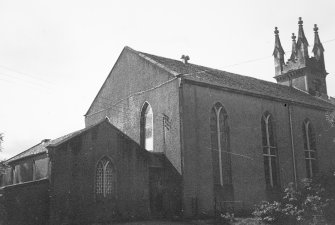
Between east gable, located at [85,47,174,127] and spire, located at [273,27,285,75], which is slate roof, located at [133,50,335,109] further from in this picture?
spire, located at [273,27,285,75]

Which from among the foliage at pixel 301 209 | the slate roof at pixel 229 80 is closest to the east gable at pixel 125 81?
the slate roof at pixel 229 80

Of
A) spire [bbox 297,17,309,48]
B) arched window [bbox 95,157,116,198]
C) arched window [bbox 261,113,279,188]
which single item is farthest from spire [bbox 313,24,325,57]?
arched window [bbox 95,157,116,198]

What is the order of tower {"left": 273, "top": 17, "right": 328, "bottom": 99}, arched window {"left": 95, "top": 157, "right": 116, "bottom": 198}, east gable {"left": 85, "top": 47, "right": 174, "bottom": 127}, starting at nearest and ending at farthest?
arched window {"left": 95, "top": 157, "right": 116, "bottom": 198}, east gable {"left": 85, "top": 47, "right": 174, "bottom": 127}, tower {"left": 273, "top": 17, "right": 328, "bottom": 99}

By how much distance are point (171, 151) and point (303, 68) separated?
→ 22.8 metres

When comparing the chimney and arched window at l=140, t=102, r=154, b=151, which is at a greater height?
the chimney

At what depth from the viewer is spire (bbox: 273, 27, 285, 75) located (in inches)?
1876

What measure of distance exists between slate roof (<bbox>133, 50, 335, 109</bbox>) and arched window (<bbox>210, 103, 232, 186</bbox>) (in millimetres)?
1954

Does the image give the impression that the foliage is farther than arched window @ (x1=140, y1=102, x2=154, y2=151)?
No

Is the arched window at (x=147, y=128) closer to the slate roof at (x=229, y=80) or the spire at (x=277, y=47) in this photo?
the slate roof at (x=229, y=80)

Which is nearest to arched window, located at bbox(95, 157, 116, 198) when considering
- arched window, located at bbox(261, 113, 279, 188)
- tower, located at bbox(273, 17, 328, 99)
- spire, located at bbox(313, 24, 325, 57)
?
arched window, located at bbox(261, 113, 279, 188)

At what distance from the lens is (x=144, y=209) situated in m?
26.2

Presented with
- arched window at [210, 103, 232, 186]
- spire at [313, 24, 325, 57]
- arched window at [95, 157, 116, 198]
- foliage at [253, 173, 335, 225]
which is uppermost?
spire at [313, 24, 325, 57]

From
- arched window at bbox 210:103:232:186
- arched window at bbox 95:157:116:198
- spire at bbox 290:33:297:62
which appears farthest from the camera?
spire at bbox 290:33:297:62

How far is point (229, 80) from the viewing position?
3319cm
